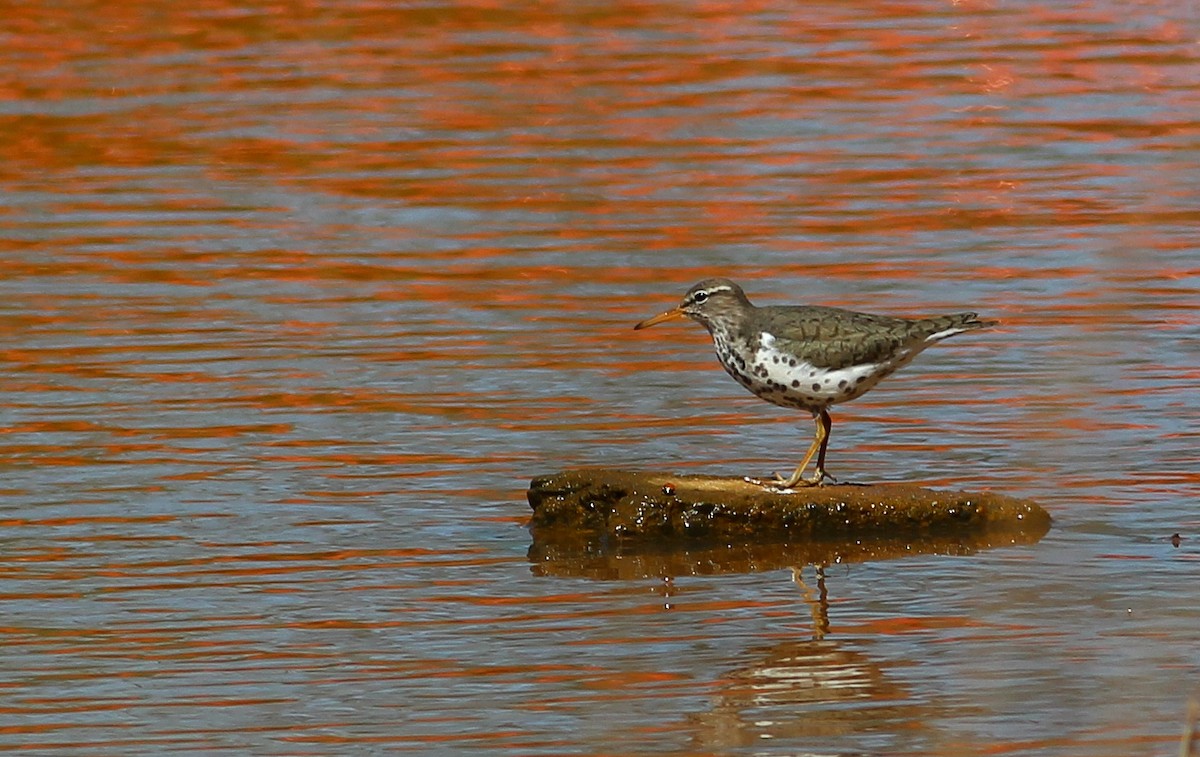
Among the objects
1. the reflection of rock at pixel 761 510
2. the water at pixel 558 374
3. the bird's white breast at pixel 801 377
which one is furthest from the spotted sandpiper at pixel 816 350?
the water at pixel 558 374

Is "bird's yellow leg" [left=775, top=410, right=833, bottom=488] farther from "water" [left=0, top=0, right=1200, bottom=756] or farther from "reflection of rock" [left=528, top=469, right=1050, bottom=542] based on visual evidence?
"water" [left=0, top=0, right=1200, bottom=756]

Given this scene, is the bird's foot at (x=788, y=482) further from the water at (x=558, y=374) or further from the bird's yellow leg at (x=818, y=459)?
the water at (x=558, y=374)

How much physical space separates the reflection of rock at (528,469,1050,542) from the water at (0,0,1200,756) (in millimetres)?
183

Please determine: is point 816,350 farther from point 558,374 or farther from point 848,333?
point 558,374

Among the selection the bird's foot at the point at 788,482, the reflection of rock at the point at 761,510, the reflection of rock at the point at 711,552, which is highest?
the bird's foot at the point at 788,482

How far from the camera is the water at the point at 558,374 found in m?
8.01

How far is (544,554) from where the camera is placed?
9.86m

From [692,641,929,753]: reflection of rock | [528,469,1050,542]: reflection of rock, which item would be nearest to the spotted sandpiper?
[528,469,1050,542]: reflection of rock

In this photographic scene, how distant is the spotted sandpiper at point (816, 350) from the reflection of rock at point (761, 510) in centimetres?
18

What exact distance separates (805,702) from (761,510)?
2.05 m

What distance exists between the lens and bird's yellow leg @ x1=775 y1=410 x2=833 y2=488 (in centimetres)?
996

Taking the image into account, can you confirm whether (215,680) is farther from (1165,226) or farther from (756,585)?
(1165,226)

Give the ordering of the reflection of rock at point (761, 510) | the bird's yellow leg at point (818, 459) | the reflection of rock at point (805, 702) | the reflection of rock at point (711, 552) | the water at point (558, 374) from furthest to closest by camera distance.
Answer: the bird's yellow leg at point (818, 459) → the reflection of rock at point (761, 510) → the reflection of rock at point (711, 552) → the water at point (558, 374) → the reflection of rock at point (805, 702)

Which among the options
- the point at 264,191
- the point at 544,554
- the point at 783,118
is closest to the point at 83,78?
the point at 264,191
